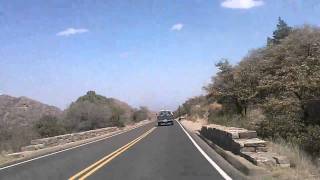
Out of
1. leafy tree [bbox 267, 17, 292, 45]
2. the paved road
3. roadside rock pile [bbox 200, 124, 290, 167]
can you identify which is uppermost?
leafy tree [bbox 267, 17, 292, 45]

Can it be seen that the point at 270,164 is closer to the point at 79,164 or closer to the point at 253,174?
the point at 253,174

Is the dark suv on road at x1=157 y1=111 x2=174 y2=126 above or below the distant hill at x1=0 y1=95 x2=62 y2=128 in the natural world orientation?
below

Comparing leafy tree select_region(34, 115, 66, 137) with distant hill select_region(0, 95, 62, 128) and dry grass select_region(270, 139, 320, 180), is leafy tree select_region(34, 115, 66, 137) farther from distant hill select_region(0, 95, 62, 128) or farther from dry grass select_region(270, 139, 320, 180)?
dry grass select_region(270, 139, 320, 180)

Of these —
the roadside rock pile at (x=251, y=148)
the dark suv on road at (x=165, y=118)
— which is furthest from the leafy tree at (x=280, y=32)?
the roadside rock pile at (x=251, y=148)

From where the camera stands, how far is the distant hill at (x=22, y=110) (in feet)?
210

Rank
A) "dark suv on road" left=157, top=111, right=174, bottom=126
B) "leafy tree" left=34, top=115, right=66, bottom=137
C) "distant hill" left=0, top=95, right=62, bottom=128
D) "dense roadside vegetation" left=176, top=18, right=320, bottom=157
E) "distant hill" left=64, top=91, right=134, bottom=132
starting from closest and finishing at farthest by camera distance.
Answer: "dense roadside vegetation" left=176, top=18, right=320, bottom=157
"leafy tree" left=34, top=115, right=66, bottom=137
"distant hill" left=64, top=91, right=134, bottom=132
"distant hill" left=0, top=95, right=62, bottom=128
"dark suv on road" left=157, top=111, right=174, bottom=126

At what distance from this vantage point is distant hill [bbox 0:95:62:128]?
63.9 m

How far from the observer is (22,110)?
70938mm

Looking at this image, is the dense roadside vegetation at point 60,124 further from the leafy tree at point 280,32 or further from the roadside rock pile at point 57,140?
the leafy tree at point 280,32

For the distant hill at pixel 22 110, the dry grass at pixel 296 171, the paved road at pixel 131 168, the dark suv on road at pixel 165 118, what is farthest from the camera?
the dark suv on road at pixel 165 118

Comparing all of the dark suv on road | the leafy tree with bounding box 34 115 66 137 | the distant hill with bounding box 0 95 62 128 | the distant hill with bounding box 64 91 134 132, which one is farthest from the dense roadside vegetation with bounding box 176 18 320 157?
the distant hill with bounding box 0 95 62 128

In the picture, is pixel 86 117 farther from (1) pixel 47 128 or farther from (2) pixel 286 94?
(2) pixel 286 94

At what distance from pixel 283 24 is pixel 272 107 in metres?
45.2

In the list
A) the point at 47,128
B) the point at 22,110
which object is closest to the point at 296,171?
the point at 47,128
